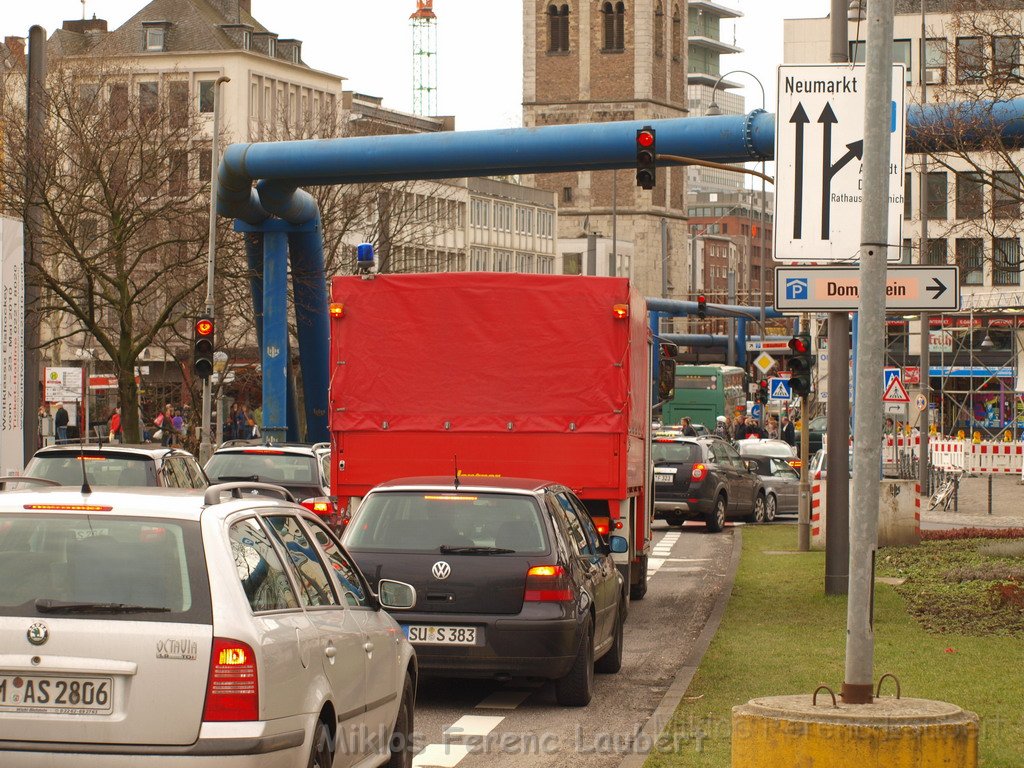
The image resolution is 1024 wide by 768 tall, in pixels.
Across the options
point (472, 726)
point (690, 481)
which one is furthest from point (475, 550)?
point (690, 481)

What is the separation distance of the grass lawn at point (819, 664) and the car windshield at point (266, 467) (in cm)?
550

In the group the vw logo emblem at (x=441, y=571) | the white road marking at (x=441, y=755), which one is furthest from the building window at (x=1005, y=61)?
the white road marking at (x=441, y=755)

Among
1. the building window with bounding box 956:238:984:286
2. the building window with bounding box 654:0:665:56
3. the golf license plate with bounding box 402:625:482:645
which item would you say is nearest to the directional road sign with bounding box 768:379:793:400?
the building window with bounding box 956:238:984:286

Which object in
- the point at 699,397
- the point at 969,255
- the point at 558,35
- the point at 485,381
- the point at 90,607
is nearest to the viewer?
the point at 90,607

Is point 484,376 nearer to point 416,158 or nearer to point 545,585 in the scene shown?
point 545,585

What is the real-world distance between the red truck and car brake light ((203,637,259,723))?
10.8 m

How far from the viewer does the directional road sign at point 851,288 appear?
10508 millimetres

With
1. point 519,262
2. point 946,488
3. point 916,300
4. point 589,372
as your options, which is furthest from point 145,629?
point 519,262

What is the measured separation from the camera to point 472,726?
11602 millimetres

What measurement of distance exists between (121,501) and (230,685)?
37.2 inches

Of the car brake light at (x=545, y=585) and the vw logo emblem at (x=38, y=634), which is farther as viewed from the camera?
the car brake light at (x=545, y=585)

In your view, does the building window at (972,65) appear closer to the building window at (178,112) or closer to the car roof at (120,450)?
the car roof at (120,450)

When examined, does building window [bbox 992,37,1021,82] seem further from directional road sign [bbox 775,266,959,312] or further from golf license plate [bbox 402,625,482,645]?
golf license plate [bbox 402,625,482,645]

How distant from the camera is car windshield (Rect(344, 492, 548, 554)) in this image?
12.4 m
